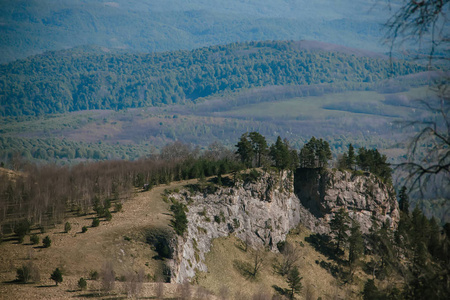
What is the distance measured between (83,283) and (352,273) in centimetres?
7158

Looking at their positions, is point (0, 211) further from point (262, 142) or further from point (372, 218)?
point (372, 218)

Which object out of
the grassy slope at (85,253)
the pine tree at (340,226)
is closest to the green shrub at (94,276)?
the grassy slope at (85,253)

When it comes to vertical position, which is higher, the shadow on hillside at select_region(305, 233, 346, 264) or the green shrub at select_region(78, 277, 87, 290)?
the green shrub at select_region(78, 277, 87, 290)

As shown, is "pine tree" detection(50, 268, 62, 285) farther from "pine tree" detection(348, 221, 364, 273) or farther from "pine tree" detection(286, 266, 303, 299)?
"pine tree" detection(348, 221, 364, 273)

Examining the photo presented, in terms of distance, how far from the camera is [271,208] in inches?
4304

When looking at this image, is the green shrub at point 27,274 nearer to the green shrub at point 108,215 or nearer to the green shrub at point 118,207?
the green shrub at point 108,215

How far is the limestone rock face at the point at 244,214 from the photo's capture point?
89.7 m

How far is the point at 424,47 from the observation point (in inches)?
599

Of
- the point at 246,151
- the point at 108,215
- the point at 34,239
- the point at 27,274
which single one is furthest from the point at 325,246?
the point at 27,274

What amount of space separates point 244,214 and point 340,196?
102ft

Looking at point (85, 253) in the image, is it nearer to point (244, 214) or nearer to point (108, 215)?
point (108, 215)

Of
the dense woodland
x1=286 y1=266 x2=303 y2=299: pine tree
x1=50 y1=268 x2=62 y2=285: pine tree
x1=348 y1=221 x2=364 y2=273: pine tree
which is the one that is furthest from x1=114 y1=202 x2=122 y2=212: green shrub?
x1=348 y1=221 x2=364 y2=273: pine tree

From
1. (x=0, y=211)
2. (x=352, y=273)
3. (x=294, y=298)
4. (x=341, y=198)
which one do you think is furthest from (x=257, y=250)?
(x=0, y=211)

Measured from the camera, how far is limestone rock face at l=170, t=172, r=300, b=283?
89.7 m
